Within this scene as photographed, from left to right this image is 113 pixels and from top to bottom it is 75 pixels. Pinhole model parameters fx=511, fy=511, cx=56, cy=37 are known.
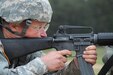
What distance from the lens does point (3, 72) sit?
4105 millimetres

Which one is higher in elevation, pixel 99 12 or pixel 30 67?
pixel 30 67

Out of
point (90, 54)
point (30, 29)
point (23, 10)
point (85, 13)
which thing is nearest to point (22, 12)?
point (23, 10)

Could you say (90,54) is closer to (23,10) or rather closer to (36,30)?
(36,30)

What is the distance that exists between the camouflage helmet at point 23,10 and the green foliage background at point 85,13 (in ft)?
67.1

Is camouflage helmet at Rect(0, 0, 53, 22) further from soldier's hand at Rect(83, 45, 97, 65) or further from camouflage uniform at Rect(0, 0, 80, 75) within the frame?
soldier's hand at Rect(83, 45, 97, 65)

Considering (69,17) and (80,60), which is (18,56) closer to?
(80,60)

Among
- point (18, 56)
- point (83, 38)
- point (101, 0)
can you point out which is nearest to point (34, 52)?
point (18, 56)

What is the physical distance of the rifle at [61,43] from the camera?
4234 millimetres

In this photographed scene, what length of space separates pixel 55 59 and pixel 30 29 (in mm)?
387

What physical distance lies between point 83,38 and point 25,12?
1.80ft

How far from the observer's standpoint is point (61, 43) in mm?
4277

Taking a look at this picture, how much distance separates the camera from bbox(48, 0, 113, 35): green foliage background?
85.1 ft

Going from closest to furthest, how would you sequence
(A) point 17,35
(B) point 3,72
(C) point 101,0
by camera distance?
(B) point 3,72 < (A) point 17,35 < (C) point 101,0

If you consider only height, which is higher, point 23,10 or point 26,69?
point 23,10
